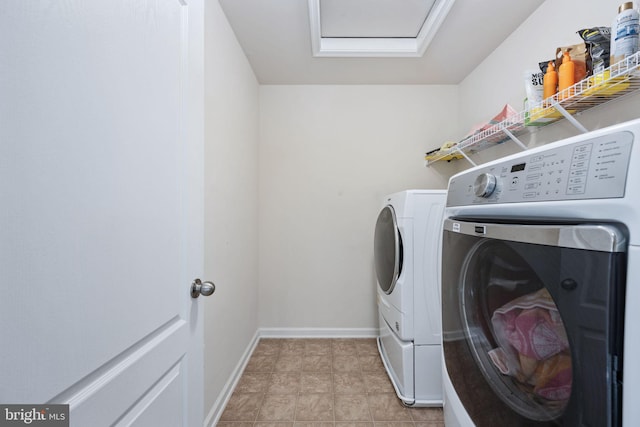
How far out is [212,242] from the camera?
1570mm

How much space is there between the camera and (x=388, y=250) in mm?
1879

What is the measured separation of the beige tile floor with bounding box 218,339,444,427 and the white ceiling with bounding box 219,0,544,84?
2359 mm

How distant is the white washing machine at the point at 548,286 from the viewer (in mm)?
442

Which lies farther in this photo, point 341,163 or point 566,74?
point 341,163

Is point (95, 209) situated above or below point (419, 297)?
above

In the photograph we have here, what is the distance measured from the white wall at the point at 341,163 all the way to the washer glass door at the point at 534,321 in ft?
5.46

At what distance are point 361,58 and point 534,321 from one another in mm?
2086

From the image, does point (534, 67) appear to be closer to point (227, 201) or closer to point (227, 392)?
point (227, 201)

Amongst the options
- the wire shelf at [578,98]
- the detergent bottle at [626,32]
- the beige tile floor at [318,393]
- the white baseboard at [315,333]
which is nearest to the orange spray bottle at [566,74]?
the wire shelf at [578,98]

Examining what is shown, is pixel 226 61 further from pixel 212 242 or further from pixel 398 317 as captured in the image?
pixel 398 317

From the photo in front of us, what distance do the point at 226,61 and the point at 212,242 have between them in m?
1.15

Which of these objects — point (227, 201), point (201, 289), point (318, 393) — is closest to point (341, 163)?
point (227, 201)

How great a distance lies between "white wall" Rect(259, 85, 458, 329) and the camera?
2.63 m

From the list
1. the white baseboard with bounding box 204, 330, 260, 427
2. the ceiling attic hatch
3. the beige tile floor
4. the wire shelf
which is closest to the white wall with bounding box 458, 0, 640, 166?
the wire shelf
